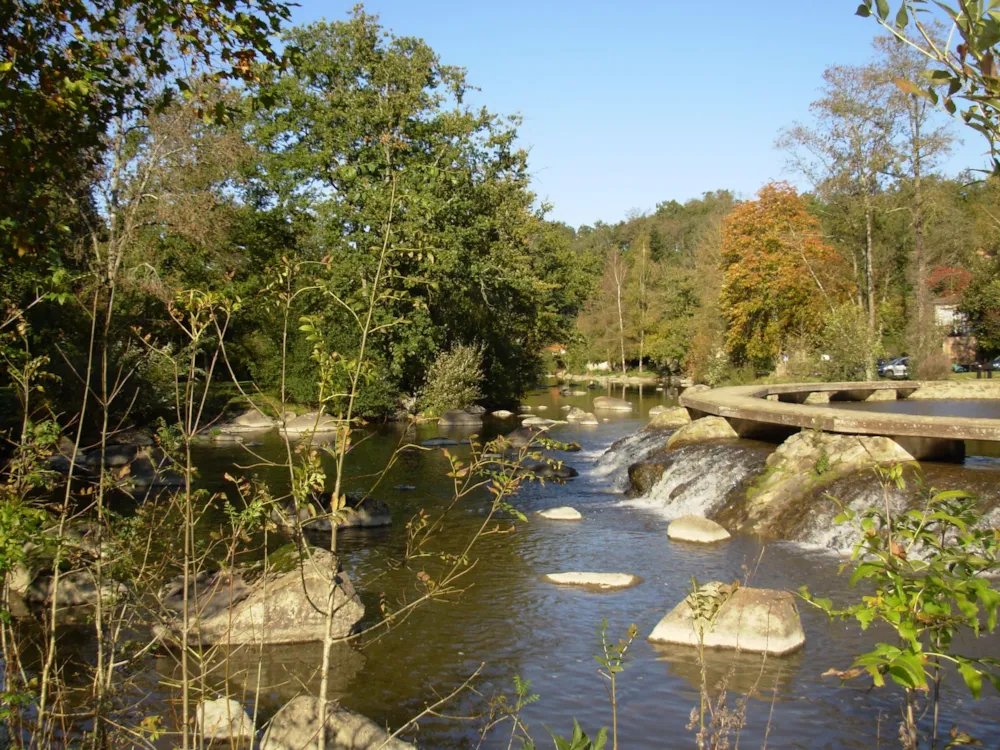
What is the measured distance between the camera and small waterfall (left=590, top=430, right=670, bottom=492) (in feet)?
59.6

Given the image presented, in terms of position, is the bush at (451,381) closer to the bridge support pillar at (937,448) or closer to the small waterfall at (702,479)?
the small waterfall at (702,479)

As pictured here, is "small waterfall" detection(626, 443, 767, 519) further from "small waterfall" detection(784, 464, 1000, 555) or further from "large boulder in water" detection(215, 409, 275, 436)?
"large boulder in water" detection(215, 409, 275, 436)

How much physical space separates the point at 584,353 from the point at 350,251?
34987 millimetres

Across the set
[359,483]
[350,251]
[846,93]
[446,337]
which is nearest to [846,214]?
[846,93]

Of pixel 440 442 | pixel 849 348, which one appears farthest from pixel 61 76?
pixel 849 348

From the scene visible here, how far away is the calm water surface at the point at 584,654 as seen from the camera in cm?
668

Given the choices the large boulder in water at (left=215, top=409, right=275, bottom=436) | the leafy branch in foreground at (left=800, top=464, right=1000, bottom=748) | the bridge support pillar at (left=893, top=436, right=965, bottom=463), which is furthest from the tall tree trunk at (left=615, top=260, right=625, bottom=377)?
the leafy branch in foreground at (left=800, top=464, right=1000, bottom=748)

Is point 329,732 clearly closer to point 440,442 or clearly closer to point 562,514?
point 562,514

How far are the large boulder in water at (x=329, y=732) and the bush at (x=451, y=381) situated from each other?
23627mm

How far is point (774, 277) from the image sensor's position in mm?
35250

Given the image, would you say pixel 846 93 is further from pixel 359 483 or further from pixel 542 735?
pixel 542 735

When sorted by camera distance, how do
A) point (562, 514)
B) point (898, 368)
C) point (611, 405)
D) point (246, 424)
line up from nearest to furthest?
point (562, 514) < point (246, 424) < point (611, 405) < point (898, 368)

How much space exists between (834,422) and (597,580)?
230 inches

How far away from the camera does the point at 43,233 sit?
17.0 ft
